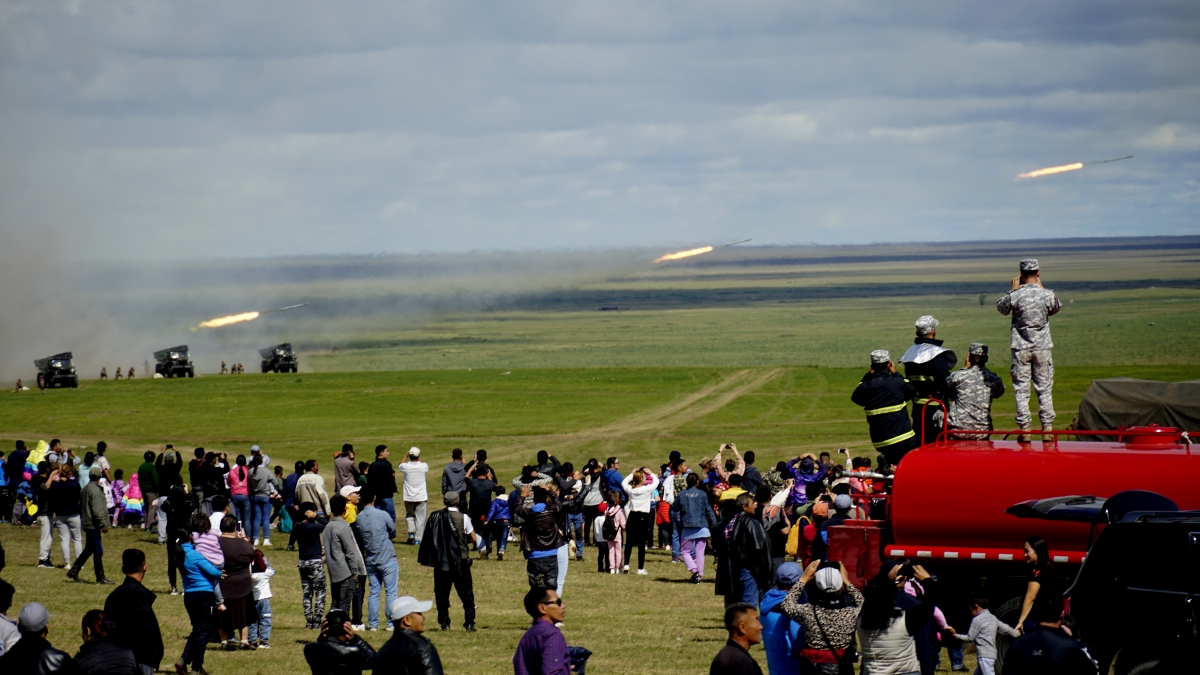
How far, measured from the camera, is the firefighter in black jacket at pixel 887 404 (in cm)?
1500

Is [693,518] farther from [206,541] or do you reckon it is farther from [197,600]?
[197,600]

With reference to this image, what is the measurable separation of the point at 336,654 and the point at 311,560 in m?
5.73

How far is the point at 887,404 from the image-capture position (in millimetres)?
15031

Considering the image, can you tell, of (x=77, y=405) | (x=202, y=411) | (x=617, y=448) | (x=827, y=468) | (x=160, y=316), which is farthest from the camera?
(x=160, y=316)

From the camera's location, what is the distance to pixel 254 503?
24.1 metres

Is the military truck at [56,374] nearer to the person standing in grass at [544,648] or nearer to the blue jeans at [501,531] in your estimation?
the blue jeans at [501,531]

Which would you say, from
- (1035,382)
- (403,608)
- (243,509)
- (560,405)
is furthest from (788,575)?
(560,405)

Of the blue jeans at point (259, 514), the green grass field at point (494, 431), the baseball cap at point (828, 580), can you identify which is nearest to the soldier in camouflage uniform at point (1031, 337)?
the green grass field at point (494, 431)

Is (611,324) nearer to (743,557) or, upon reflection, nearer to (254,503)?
(254,503)

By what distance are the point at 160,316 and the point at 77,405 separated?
210ft

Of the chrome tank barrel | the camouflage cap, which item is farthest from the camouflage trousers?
the chrome tank barrel

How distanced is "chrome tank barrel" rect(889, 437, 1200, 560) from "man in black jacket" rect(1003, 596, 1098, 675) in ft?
14.4

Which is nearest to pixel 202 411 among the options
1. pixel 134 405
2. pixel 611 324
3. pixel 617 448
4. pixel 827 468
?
pixel 134 405

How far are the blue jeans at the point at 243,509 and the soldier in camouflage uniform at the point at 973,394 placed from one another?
47.5 ft
